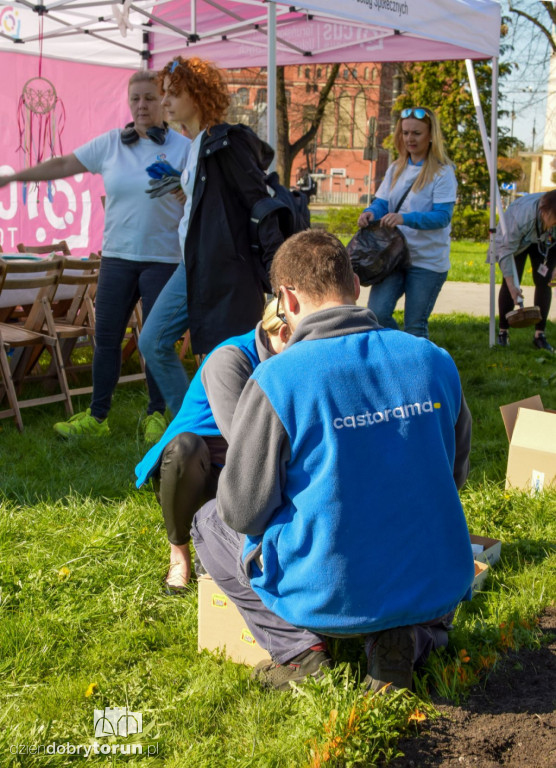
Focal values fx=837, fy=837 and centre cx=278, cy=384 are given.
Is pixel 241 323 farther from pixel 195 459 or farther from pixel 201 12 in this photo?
pixel 201 12

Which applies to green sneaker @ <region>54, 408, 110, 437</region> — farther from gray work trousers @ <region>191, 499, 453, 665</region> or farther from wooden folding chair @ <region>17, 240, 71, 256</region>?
wooden folding chair @ <region>17, 240, 71, 256</region>

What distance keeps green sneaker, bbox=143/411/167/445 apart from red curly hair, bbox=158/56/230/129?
167 cm

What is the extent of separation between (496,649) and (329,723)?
0.75 metres

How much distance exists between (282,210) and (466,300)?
7.97m

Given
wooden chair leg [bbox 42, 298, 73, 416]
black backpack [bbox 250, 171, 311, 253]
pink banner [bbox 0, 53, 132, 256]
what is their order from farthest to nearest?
pink banner [bbox 0, 53, 132, 256] < wooden chair leg [bbox 42, 298, 73, 416] < black backpack [bbox 250, 171, 311, 253]

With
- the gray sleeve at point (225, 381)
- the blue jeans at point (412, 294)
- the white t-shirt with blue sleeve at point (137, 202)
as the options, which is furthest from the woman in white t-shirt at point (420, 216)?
the gray sleeve at point (225, 381)

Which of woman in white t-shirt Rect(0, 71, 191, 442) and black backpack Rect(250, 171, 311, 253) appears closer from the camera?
black backpack Rect(250, 171, 311, 253)

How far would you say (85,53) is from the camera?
8.79 m

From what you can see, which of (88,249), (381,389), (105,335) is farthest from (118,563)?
(88,249)

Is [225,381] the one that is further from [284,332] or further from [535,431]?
[535,431]

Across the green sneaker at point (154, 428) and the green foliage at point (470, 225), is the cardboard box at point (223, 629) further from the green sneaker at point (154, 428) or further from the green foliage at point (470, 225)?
the green foliage at point (470, 225)

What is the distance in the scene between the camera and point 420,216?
5.54 m

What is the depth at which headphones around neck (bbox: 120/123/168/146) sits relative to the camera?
4848 mm

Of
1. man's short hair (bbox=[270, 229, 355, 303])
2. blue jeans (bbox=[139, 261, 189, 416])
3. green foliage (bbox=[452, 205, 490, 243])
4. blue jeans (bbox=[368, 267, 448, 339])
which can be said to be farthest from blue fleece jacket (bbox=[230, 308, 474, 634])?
green foliage (bbox=[452, 205, 490, 243])
